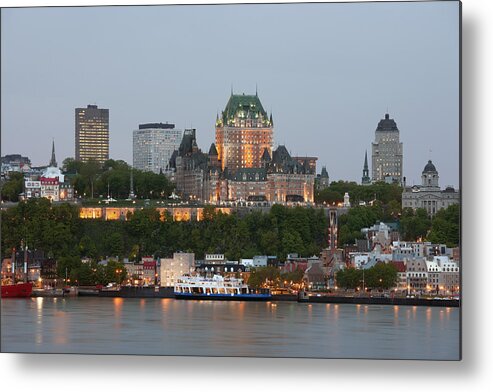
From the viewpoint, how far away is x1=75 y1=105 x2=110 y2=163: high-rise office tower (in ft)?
36.7

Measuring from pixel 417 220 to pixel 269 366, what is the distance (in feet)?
21.2

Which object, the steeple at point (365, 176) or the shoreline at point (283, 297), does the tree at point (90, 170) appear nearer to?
the shoreline at point (283, 297)

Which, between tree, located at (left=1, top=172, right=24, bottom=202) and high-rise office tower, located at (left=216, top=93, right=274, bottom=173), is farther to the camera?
tree, located at (left=1, top=172, right=24, bottom=202)

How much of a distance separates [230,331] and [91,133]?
253cm

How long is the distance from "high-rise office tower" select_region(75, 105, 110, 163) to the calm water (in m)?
1.47

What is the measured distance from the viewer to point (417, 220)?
1491 centimetres

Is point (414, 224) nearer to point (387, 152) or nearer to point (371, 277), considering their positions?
point (371, 277)

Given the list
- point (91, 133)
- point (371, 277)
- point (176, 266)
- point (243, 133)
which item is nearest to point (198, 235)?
point (176, 266)

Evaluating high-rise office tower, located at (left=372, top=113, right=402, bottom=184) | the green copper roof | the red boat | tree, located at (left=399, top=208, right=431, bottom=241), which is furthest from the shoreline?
the green copper roof

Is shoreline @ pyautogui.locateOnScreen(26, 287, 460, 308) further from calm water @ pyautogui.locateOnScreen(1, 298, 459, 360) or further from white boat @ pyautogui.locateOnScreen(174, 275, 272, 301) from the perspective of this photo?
calm water @ pyautogui.locateOnScreen(1, 298, 459, 360)

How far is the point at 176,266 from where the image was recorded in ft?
53.4

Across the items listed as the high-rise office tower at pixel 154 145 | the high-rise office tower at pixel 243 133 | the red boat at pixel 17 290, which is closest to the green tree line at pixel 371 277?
the high-rise office tower at pixel 243 133

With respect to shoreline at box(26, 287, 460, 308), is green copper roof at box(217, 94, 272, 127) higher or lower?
higher

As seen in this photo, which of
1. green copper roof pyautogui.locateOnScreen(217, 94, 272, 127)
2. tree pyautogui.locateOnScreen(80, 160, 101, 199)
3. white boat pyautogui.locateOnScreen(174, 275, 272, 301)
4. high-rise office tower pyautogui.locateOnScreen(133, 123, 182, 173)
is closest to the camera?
green copper roof pyautogui.locateOnScreen(217, 94, 272, 127)
